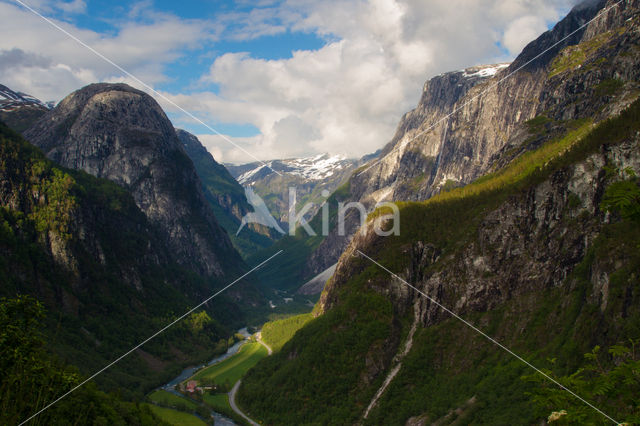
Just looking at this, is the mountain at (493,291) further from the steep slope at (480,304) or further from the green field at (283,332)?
the green field at (283,332)

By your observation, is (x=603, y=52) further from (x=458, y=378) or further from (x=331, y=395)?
(x=331, y=395)

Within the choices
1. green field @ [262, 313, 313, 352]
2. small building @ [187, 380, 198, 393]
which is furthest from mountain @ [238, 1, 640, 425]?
green field @ [262, 313, 313, 352]

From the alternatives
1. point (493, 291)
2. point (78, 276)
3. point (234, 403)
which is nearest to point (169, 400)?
point (234, 403)

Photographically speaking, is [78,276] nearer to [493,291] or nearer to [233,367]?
[233,367]

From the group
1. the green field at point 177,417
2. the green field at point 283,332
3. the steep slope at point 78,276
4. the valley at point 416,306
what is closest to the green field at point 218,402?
the valley at point 416,306

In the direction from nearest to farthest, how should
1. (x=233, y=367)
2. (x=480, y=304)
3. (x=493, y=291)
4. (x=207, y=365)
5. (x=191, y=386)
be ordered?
(x=493, y=291) → (x=480, y=304) → (x=191, y=386) → (x=233, y=367) → (x=207, y=365)

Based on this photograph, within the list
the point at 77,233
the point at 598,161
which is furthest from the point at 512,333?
the point at 77,233

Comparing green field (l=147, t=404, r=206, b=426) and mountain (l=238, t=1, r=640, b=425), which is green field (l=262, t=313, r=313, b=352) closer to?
mountain (l=238, t=1, r=640, b=425)
